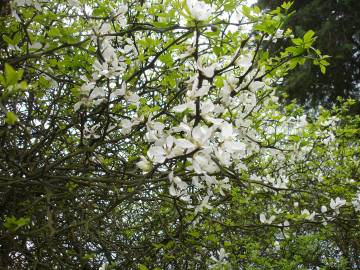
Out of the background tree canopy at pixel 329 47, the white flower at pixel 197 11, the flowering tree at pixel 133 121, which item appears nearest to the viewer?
the white flower at pixel 197 11

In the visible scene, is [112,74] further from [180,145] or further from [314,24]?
[314,24]

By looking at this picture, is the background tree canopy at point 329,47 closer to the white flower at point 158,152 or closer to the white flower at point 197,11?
the white flower at point 197,11

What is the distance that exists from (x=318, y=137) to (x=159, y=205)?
235cm

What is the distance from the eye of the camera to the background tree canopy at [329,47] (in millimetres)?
10062

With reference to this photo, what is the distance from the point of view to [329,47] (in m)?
9.99

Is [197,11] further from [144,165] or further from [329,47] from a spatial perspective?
[329,47]

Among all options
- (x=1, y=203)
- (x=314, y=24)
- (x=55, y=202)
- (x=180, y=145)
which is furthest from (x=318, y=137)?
(x=314, y=24)

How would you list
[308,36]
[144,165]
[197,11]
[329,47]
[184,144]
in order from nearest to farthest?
[184,144] < [197,11] < [144,165] < [308,36] < [329,47]

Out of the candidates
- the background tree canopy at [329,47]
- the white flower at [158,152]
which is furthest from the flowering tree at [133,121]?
the background tree canopy at [329,47]

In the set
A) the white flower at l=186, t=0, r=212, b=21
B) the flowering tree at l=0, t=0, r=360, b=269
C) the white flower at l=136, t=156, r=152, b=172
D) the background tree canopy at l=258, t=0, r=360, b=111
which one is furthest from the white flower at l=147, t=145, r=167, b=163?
the background tree canopy at l=258, t=0, r=360, b=111

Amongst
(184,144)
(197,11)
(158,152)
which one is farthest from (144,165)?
(197,11)

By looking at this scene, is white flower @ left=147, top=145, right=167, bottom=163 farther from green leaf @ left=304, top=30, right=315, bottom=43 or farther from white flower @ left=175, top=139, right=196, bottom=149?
green leaf @ left=304, top=30, right=315, bottom=43

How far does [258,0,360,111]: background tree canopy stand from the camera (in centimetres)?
1006

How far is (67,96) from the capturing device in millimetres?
3148
